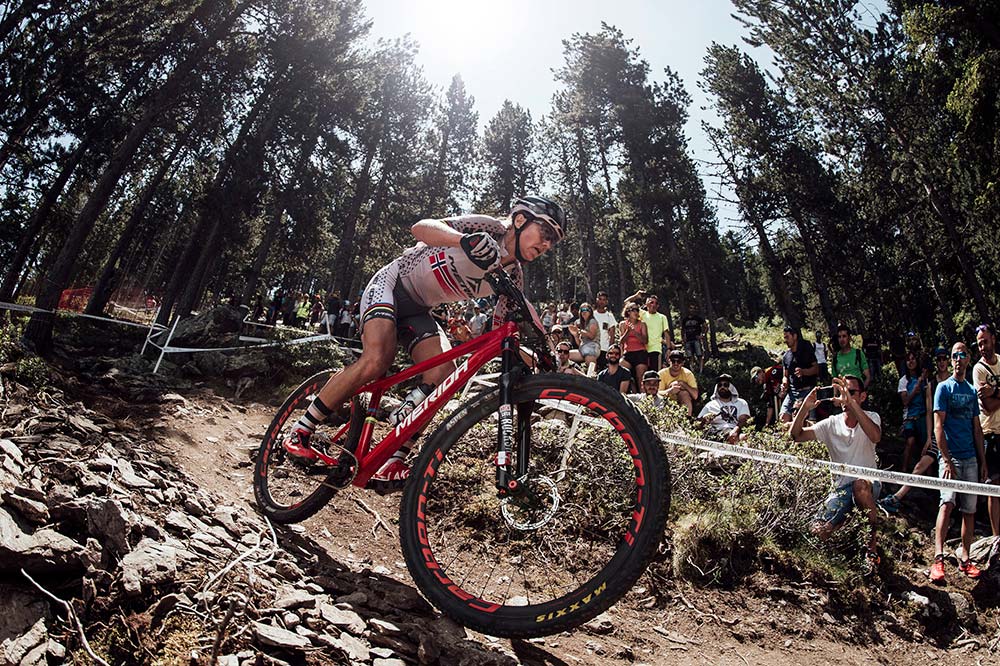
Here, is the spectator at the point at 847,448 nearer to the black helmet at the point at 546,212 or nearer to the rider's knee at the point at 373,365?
the black helmet at the point at 546,212

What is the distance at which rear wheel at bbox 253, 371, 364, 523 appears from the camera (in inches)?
170

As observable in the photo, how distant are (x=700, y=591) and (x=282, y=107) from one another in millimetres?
21120

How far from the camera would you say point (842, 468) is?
6.66 m

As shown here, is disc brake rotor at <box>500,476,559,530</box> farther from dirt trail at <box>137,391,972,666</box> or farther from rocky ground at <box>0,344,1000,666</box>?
dirt trail at <box>137,391,972,666</box>

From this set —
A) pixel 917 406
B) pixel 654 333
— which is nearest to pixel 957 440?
pixel 917 406

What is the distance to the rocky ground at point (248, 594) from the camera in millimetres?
2391

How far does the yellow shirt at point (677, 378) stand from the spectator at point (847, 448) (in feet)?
9.01

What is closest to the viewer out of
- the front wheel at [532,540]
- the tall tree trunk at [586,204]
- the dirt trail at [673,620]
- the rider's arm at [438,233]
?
the front wheel at [532,540]

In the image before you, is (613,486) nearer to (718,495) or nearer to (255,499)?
(718,495)

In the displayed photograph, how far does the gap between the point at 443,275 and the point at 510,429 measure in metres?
1.37

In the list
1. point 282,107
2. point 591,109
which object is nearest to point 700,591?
point 282,107

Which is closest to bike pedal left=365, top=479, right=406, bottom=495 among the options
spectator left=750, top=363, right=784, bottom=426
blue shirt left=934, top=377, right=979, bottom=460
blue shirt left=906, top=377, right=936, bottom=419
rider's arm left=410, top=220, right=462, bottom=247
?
rider's arm left=410, top=220, right=462, bottom=247

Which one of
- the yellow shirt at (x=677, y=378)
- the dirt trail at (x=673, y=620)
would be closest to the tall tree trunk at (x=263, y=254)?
the yellow shirt at (x=677, y=378)

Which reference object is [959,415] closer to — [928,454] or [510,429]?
[928,454]
